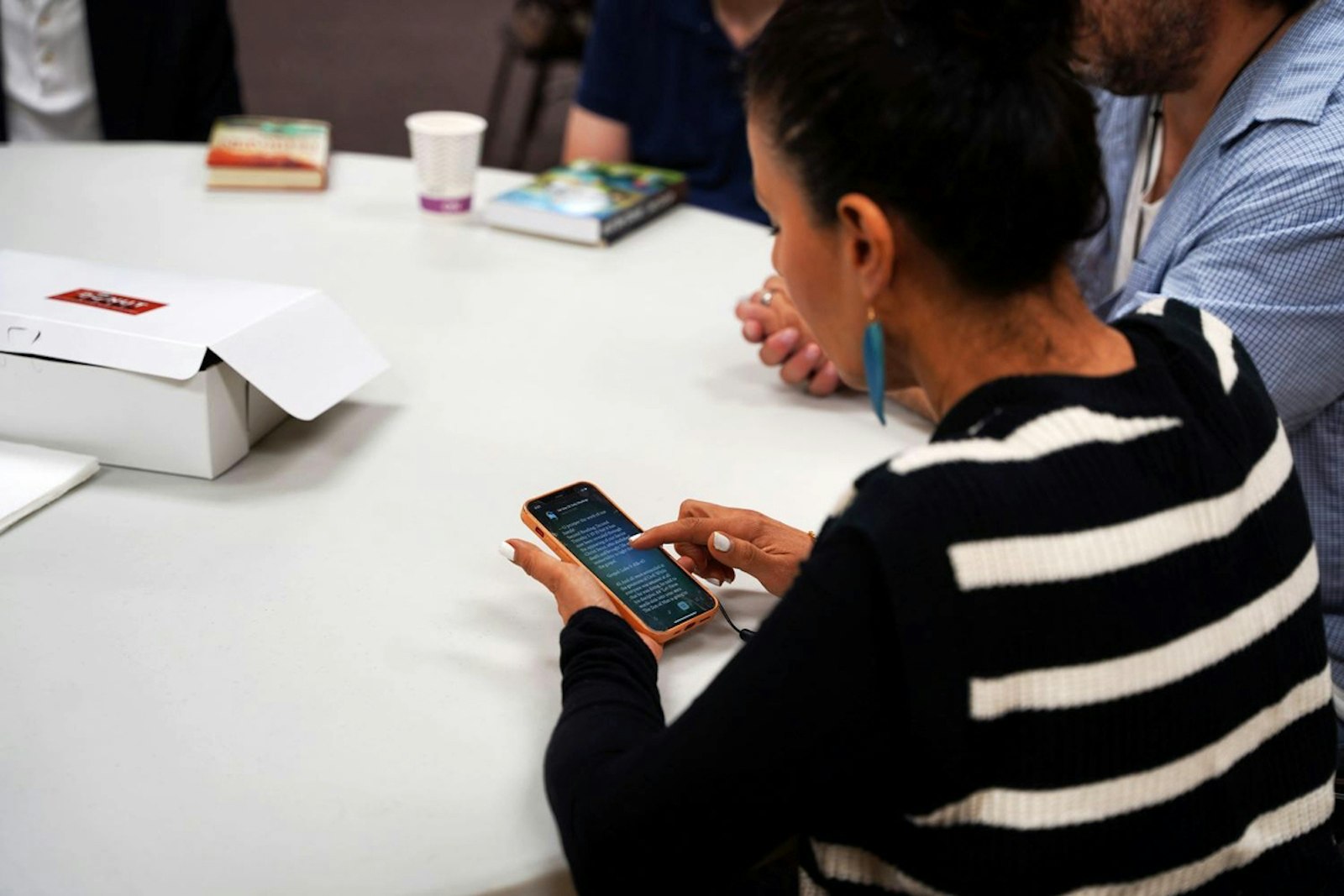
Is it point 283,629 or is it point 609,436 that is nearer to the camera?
point 283,629

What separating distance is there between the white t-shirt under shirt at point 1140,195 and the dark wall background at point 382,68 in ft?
7.98

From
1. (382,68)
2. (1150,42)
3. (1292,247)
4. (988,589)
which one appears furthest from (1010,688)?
(382,68)

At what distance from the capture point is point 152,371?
987mm

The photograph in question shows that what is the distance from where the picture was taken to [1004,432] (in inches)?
25.8

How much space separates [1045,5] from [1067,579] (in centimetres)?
31

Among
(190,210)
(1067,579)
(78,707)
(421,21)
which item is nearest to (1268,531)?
(1067,579)

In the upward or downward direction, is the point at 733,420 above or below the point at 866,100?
below

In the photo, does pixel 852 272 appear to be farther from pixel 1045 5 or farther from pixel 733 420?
pixel 733 420

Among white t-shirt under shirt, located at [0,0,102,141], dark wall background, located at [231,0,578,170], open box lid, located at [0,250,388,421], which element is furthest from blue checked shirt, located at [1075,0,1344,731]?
dark wall background, located at [231,0,578,170]

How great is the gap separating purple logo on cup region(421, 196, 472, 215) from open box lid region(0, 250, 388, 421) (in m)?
0.50

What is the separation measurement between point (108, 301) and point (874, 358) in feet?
2.20

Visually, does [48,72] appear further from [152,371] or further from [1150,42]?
[1150,42]

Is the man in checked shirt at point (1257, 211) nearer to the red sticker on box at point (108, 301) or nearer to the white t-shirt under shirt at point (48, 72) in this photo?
the red sticker on box at point (108, 301)

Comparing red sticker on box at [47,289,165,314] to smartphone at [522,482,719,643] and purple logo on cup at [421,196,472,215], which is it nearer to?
smartphone at [522,482,719,643]
